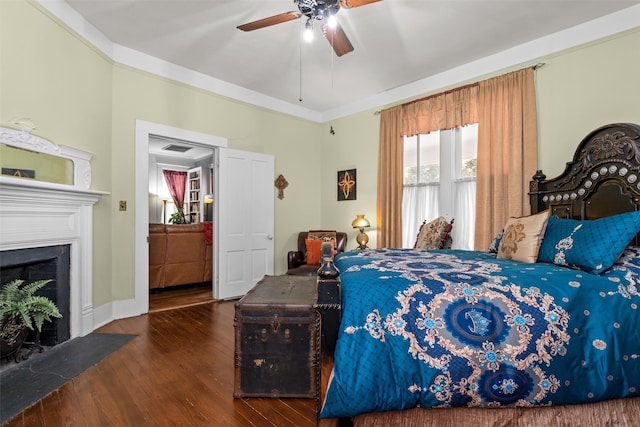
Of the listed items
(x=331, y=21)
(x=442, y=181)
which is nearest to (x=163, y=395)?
(x=331, y=21)

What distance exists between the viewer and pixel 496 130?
340 cm

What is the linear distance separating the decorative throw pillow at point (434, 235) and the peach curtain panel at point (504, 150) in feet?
1.25

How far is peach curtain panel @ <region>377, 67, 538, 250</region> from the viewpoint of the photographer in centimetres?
320

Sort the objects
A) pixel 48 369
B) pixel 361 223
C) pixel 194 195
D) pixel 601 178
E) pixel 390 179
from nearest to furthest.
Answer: pixel 48 369, pixel 601 178, pixel 390 179, pixel 361 223, pixel 194 195

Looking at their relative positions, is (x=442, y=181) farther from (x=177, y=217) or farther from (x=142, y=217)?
(x=177, y=217)

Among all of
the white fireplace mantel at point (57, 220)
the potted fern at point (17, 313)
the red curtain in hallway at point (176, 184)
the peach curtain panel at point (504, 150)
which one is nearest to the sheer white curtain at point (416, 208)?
the peach curtain panel at point (504, 150)

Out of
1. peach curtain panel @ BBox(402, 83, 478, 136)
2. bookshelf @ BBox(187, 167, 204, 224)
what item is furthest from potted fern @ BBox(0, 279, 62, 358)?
bookshelf @ BBox(187, 167, 204, 224)

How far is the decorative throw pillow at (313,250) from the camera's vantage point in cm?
443

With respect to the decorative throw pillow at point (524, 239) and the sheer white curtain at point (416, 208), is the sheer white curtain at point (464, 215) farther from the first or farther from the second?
the decorative throw pillow at point (524, 239)

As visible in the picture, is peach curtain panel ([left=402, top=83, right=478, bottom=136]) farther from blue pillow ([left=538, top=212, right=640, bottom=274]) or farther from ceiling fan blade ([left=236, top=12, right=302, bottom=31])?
ceiling fan blade ([left=236, top=12, right=302, bottom=31])

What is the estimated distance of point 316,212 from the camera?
542 cm

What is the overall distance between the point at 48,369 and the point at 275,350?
1717 millimetres

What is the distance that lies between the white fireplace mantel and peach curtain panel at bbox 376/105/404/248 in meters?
3.44

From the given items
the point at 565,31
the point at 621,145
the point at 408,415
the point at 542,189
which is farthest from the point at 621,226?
the point at 565,31
